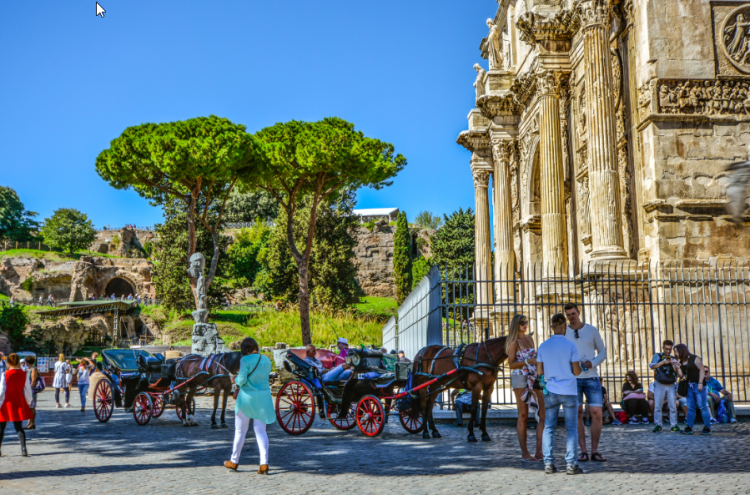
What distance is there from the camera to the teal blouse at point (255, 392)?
637 cm

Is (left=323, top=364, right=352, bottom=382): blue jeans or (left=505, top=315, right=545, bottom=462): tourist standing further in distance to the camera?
(left=323, top=364, right=352, bottom=382): blue jeans

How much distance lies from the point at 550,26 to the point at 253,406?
1237cm

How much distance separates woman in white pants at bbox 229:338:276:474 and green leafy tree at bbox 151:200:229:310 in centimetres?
3686

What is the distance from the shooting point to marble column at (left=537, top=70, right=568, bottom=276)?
15.7 m

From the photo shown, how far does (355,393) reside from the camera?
9344 mm

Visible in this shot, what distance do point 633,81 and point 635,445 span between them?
26.5ft

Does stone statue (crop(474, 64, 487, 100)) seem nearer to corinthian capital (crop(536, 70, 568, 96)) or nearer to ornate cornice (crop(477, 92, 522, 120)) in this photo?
ornate cornice (crop(477, 92, 522, 120))

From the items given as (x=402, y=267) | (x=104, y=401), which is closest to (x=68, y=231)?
(x=402, y=267)

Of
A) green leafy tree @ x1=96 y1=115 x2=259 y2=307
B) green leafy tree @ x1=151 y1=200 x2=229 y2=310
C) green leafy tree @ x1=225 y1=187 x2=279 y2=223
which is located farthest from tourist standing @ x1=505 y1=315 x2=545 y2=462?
green leafy tree @ x1=225 y1=187 x2=279 y2=223

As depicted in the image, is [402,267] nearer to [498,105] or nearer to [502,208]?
[502,208]

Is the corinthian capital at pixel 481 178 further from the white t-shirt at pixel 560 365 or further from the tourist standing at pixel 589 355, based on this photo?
the white t-shirt at pixel 560 365

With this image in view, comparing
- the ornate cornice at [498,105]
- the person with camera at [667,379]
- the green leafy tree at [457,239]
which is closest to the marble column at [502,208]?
the ornate cornice at [498,105]

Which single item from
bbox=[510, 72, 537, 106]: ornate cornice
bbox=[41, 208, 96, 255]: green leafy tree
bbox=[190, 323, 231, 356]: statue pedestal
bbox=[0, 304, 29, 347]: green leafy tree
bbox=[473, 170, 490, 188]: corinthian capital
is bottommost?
bbox=[190, 323, 231, 356]: statue pedestal

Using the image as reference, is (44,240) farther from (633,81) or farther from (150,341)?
(633,81)
